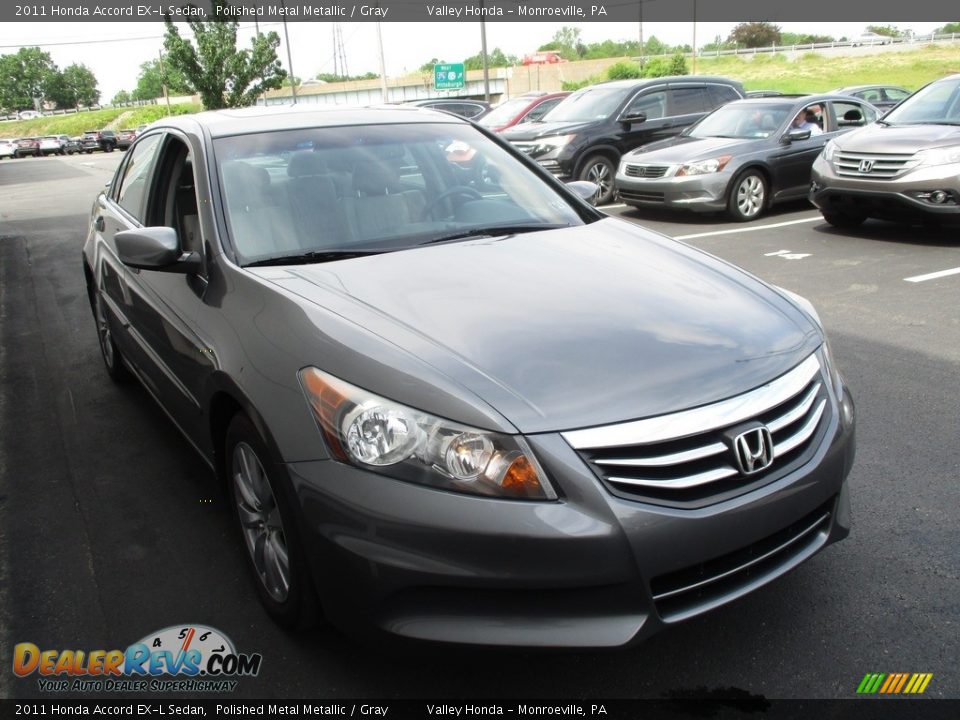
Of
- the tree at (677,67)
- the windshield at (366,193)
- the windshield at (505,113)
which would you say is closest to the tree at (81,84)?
the tree at (677,67)

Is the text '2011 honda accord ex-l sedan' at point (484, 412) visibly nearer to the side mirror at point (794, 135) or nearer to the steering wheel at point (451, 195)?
the steering wheel at point (451, 195)

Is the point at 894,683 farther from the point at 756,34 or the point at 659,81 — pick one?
the point at 756,34

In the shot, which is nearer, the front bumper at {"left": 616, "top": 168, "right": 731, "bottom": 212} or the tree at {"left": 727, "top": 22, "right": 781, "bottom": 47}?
the front bumper at {"left": 616, "top": 168, "right": 731, "bottom": 212}

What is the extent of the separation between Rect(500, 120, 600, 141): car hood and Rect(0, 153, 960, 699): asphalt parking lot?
6.75 meters

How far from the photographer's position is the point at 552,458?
2.03 metres

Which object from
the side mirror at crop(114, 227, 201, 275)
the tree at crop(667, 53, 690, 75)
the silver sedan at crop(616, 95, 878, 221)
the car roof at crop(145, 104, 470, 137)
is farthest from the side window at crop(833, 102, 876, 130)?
the tree at crop(667, 53, 690, 75)

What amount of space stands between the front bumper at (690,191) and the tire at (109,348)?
23.3 ft

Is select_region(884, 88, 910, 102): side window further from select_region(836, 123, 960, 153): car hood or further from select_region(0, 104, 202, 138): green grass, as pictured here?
select_region(0, 104, 202, 138): green grass

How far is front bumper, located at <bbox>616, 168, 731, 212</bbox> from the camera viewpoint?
10227 millimetres

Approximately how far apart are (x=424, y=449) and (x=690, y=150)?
9412 mm

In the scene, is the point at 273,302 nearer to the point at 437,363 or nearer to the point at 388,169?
the point at 437,363

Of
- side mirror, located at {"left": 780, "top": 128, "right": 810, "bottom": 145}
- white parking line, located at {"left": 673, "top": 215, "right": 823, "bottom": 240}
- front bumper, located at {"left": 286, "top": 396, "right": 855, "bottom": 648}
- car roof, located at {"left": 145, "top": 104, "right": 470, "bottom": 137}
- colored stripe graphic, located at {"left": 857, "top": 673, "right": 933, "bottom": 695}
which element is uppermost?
car roof, located at {"left": 145, "top": 104, "right": 470, "bottom": 137}

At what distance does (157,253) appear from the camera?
10.1 feet

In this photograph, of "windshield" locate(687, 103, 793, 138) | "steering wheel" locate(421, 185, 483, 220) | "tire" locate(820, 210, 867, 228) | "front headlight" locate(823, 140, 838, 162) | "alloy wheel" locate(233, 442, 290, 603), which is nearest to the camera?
"alloy wheel" locate(233, 442, 290, 603)
